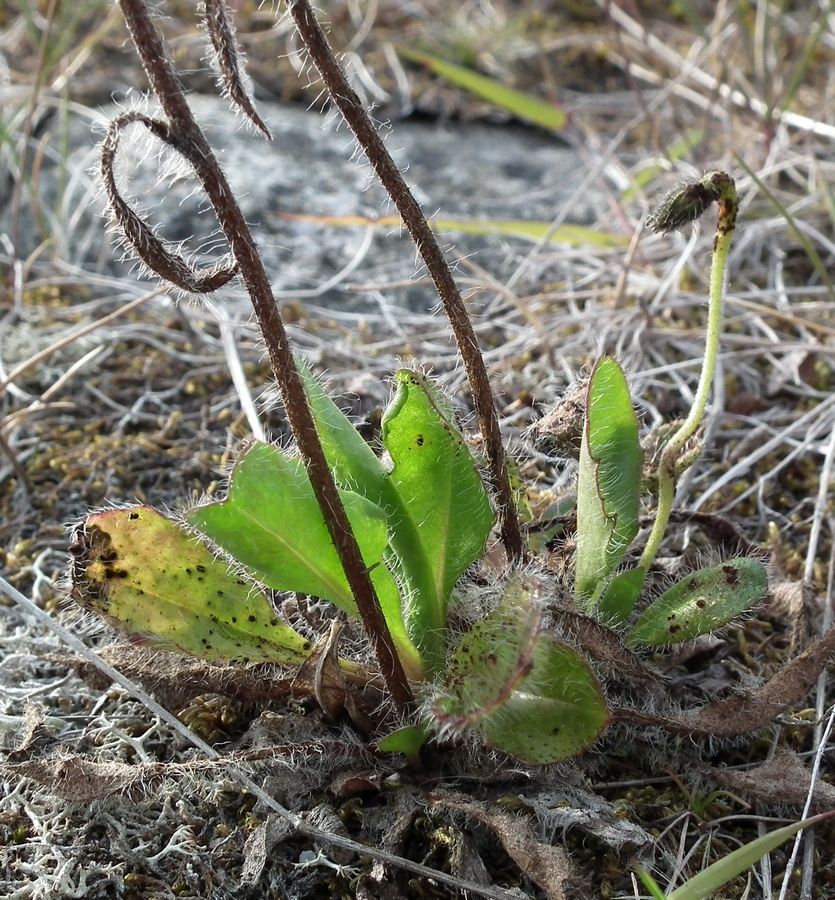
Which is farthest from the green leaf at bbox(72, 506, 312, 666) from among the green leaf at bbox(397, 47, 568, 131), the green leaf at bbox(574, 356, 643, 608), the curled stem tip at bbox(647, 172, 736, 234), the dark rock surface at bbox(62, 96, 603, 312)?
the green leaf at bbox(397, 47, 568, 131)

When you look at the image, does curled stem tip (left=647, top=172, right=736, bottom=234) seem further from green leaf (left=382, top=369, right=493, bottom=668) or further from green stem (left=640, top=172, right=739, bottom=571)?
green leaf (left=382, top=369, right=493, bottom=668)

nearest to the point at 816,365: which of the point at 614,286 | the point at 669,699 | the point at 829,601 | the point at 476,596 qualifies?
the point at 614,286

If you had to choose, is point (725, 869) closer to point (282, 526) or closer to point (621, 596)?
point (621, 596)

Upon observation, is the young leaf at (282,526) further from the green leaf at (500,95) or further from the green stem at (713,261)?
the green leaf at (500,95)

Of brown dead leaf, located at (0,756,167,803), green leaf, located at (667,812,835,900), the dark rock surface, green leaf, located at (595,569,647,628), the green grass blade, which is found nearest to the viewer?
green leaf, located at (667,812,835,900)

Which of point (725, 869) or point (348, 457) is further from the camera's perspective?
point (348, 457)

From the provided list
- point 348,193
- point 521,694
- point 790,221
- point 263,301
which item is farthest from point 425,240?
point 348,193

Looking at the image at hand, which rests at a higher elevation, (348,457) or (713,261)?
(713,261)
